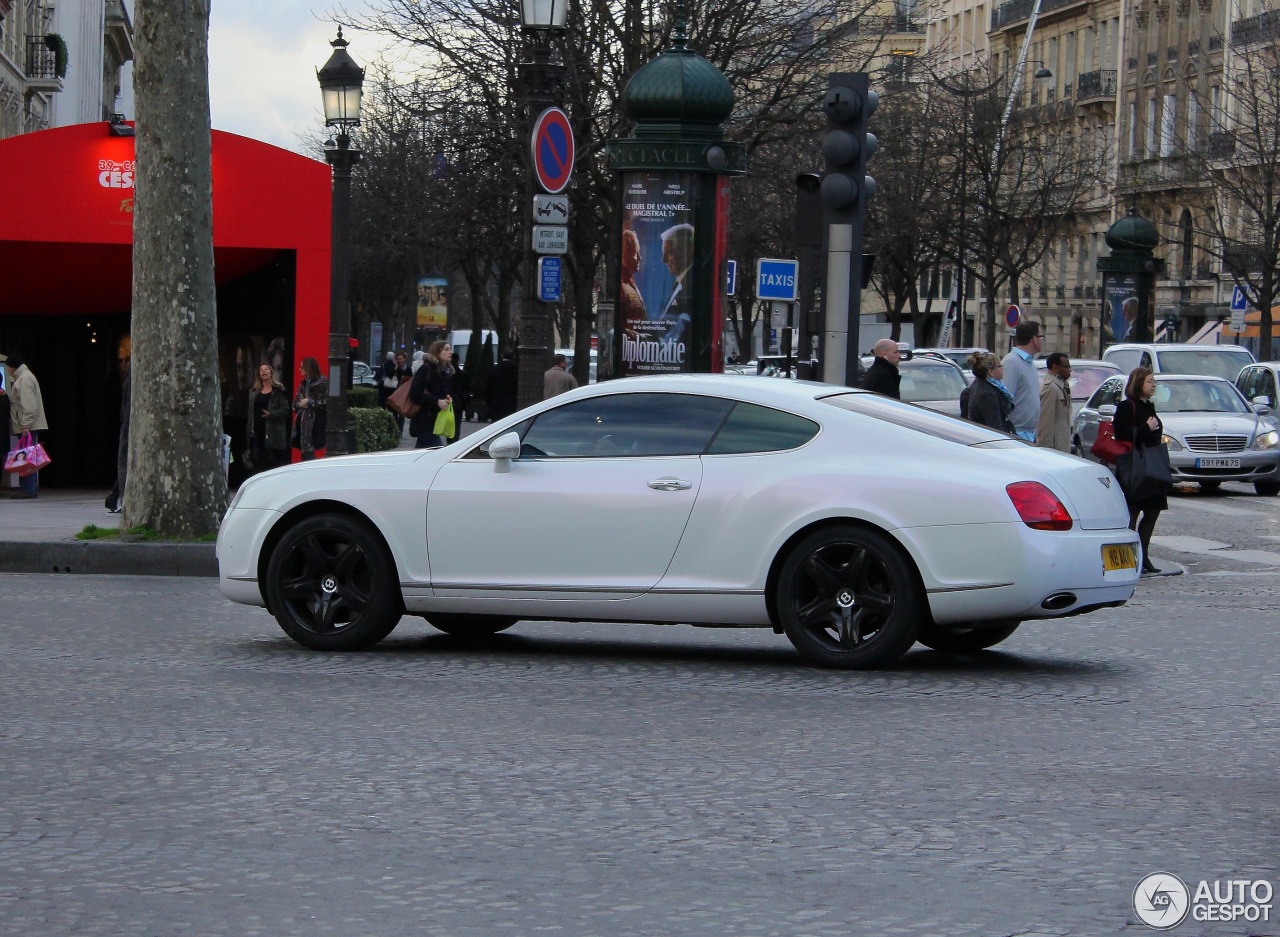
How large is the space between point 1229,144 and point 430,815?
57.8m

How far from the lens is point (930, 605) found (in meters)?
9.89

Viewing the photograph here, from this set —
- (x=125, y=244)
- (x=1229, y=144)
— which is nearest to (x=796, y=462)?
(x=125, y=244)

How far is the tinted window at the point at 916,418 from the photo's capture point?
10.3 m

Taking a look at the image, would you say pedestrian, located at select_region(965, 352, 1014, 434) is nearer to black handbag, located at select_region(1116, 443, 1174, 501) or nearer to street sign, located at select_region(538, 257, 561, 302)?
black handbag, located at select_region(1116, 443, 1174, 501)

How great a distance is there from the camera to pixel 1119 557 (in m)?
10.2

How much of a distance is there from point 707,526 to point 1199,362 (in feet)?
82.6

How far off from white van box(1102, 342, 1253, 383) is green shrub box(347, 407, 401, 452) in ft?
36.0

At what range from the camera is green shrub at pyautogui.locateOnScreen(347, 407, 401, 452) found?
1169 inches

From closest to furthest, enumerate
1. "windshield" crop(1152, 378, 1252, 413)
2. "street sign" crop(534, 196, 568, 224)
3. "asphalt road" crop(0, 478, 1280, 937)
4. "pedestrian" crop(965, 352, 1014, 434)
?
"asphalt road" crop(0, 478, 1280, 937)
"pedestrian" crop(965, 352, 1014, 434)
"street sign" crop(534, 196, 568, 224)
"windshield" crop(1152, 378, 1252, 413)

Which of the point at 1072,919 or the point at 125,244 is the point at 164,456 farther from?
the point at 1072,919

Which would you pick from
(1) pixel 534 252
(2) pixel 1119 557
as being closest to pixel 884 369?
(1) pixel 534 252

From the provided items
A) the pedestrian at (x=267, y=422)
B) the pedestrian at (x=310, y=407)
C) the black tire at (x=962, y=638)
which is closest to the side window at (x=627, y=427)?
the black tire at (x=962, y=638)

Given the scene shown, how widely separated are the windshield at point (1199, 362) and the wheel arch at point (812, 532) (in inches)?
956

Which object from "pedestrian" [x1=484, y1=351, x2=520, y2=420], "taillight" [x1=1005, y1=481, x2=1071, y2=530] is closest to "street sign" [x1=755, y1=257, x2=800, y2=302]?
"pedestrian" [x1=484, y1=351, x2=520, y2=420]
